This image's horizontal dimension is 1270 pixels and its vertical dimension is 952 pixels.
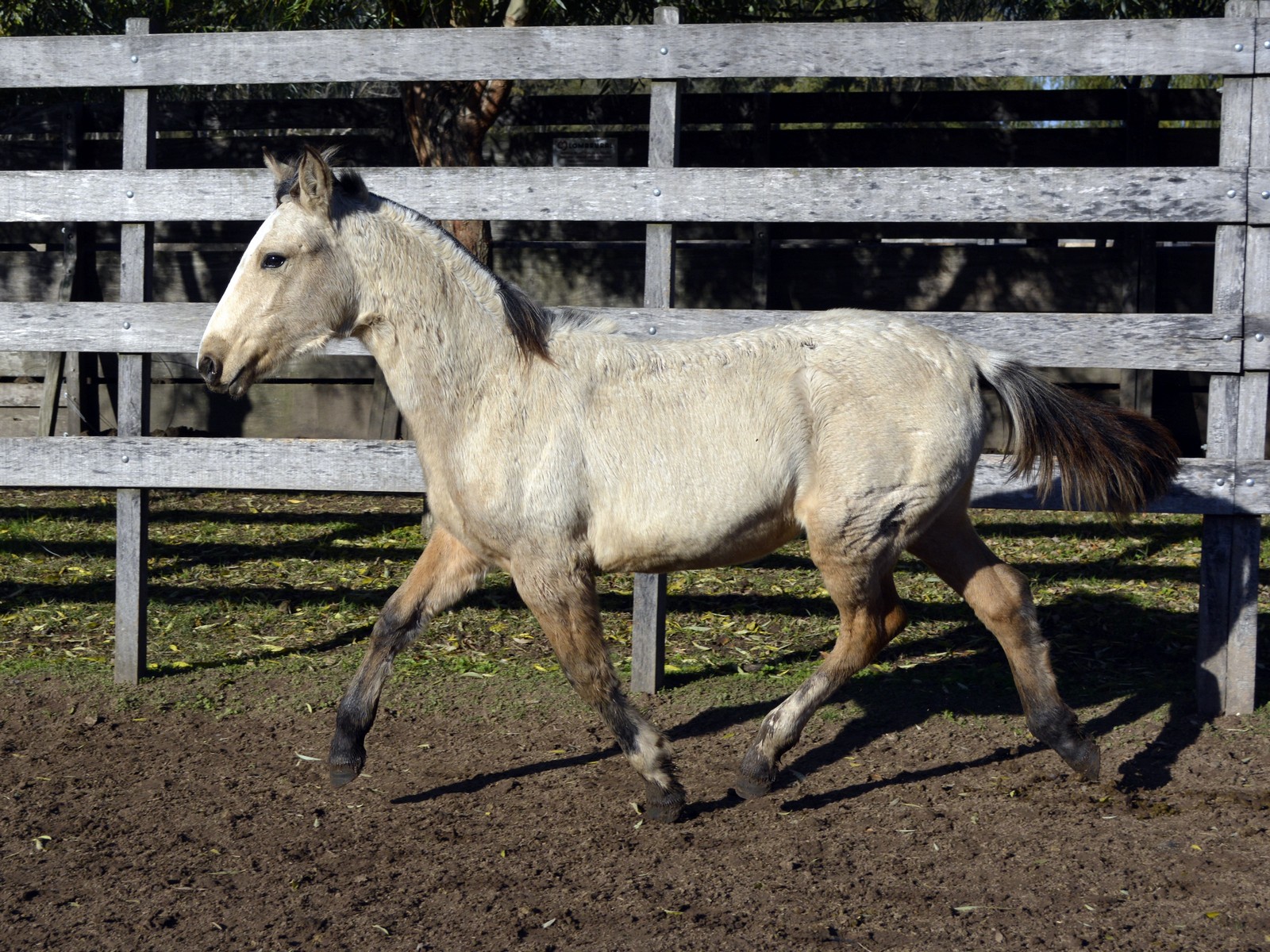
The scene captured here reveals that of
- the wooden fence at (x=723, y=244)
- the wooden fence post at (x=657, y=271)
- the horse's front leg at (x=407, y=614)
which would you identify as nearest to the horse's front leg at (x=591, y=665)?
the horse's front leg at (x=407, y=614)

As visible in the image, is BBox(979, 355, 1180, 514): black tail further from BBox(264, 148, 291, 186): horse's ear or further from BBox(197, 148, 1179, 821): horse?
BBox(264, 148, 291, 186): horse's ear

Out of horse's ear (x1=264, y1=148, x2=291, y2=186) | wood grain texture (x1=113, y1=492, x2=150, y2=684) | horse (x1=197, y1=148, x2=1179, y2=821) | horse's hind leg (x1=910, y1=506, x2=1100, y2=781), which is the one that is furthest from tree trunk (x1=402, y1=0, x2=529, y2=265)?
horse's hind leg (x1=910, y1=506, x2=1100, y2=781)

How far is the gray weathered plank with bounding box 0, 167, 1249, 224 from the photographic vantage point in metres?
4.49

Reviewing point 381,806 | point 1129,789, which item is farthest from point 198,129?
point 1129,789

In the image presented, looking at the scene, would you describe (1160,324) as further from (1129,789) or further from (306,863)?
(306,863)

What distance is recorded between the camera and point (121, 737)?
4.61m

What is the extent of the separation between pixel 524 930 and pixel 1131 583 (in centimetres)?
466

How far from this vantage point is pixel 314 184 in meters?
3.75

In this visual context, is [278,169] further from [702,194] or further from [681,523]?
[681,523]

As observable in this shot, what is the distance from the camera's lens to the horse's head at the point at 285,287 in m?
3.76

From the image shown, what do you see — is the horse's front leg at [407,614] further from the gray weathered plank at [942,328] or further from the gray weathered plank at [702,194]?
the gray weathered plank at [702,194]

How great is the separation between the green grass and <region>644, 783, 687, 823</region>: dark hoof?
4.84 feet

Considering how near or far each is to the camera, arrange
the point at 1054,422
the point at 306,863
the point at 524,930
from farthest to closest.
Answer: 1. the point at 1054,422
2. the point at 306,863
3. the point at 524,930

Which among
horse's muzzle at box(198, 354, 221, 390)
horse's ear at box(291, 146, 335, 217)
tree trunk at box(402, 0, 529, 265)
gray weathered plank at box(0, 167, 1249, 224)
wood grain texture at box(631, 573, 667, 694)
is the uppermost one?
tree trunk at box(402, 0, 529, 265)
